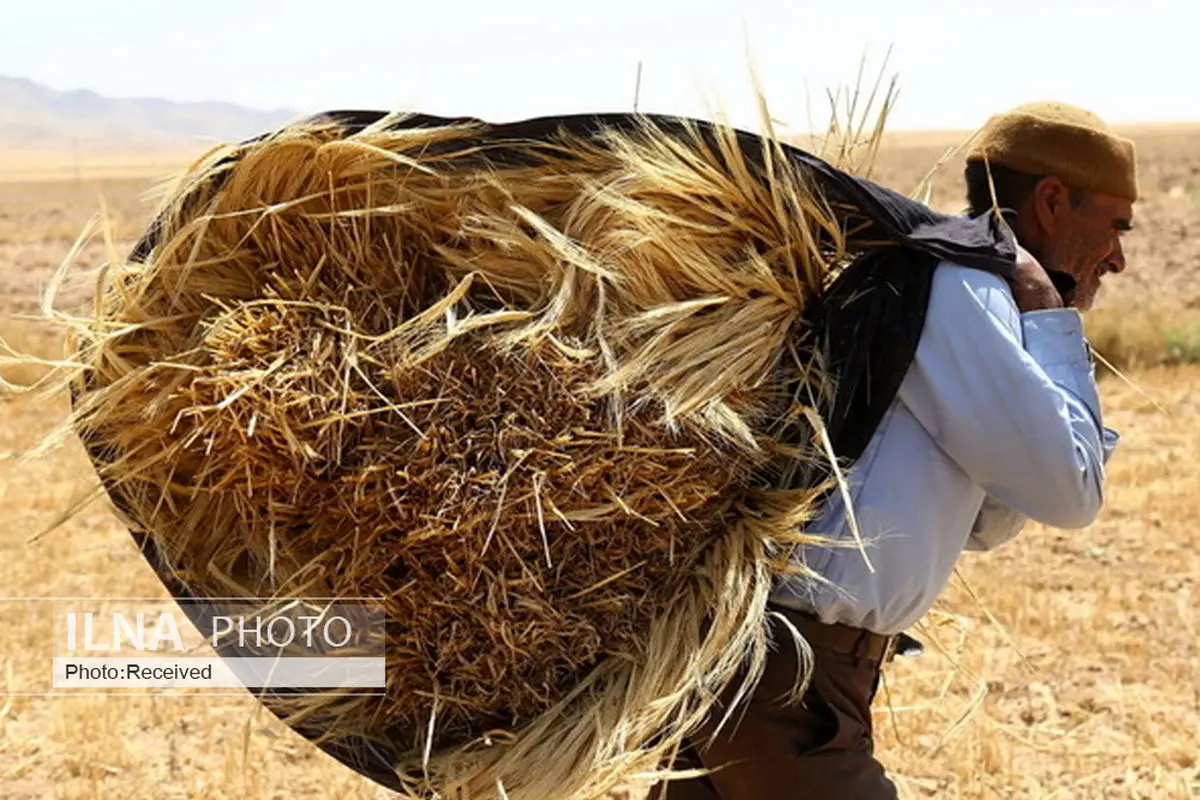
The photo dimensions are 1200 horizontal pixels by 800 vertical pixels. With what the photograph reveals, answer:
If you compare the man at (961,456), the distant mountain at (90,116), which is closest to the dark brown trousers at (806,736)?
the man at (961,456)

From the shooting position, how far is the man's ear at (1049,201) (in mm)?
2416

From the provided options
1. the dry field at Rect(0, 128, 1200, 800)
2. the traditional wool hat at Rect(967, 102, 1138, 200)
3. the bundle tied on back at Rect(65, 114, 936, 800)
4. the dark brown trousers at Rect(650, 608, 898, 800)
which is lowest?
the dry field at Rect(0, 128, 1200, 800)

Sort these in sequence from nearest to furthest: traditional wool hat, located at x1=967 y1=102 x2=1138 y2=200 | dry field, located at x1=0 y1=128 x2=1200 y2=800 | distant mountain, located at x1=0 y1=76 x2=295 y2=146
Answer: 1. traditional wool hat, located at x1=967 y1=102 x2=1138 y2=200
2. dry field, located at x1=0 y1=128 x2=1200 y2=800
3. distant mountain, located at x1=0 y1=76 x2=295 y2=146

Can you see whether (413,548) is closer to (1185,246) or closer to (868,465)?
(868,465)

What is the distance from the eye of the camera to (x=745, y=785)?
2410mm

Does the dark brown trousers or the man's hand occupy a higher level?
the man's hand

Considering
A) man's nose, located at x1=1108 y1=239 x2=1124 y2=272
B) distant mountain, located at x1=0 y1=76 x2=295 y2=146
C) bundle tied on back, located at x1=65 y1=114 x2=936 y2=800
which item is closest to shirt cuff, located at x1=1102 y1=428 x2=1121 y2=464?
man's nose, located at x1=1108 y1=239 x2=1124 y2=272

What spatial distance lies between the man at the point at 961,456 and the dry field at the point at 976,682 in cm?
50

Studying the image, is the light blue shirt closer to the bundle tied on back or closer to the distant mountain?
the bundle tied on back

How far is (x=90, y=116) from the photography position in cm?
15538

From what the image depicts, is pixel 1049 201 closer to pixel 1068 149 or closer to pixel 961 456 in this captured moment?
pixel 1068 149

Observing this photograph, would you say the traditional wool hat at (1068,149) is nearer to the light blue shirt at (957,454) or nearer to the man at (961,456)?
the man at (961,456)

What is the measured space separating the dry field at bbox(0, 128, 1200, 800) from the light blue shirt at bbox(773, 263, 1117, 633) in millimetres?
520

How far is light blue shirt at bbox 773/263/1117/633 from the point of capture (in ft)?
7.07
